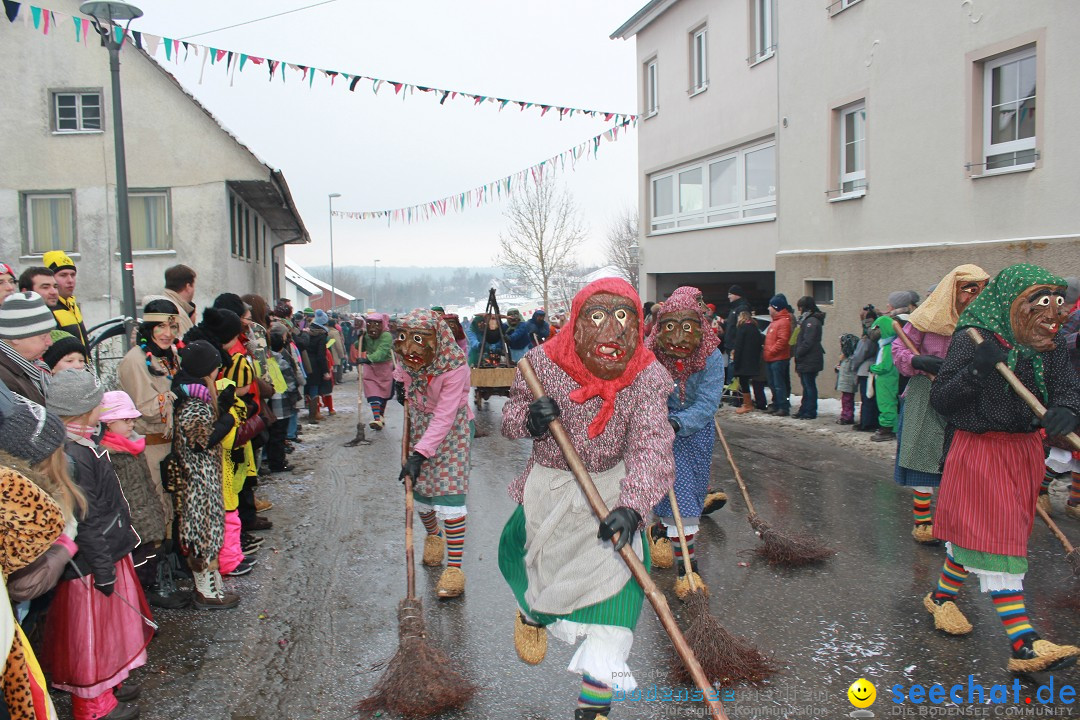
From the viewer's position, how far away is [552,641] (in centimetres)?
445

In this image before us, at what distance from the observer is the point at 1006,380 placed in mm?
3934

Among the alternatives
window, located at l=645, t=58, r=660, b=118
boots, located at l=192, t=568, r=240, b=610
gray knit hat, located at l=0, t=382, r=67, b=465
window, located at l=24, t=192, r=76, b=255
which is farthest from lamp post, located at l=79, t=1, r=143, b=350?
window, located at l=645, t=58, r=660, b=118

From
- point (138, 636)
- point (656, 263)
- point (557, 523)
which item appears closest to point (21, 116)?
point (656, 263)

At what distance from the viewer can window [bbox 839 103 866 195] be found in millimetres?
13211

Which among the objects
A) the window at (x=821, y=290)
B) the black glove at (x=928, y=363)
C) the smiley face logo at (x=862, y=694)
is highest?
the window at (x=821, y=290)

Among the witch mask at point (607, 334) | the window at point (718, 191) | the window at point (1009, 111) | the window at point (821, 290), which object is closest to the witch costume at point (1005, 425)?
the witch mask at point (607, 334)

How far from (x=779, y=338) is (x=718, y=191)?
622 cm

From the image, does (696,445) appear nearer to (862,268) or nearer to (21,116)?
(862,268)

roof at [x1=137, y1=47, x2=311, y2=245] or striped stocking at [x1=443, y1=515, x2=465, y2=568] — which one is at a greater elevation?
roof at [x1=137, y1=47, x2=311, y2=245]

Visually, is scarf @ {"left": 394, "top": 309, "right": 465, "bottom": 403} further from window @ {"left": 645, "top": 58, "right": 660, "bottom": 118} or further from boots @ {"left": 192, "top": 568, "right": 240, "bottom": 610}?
window @ {"left": 645, "top": 58, "right": 660, "bottom": 118}

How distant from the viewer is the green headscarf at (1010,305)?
3.95 meters

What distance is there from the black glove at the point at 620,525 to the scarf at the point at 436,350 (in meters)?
2.47

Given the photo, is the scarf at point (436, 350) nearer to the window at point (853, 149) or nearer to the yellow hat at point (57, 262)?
the yellow hat at point (57, 262)

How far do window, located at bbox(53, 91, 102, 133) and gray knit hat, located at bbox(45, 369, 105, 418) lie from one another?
16467 millimetres
